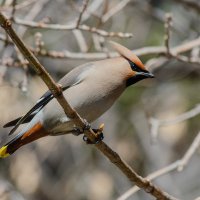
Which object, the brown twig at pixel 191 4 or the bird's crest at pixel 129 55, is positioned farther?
the brown twig at pixel 191 4

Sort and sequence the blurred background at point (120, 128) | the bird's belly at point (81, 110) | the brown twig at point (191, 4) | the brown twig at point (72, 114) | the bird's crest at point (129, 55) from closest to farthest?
the brown twig at point (72, 114) → the bird's belly at point (81, 110) → the bird's crest at point (129, 55) → the brown twig at point (191, 4) → the blurred background at point (120, 128)

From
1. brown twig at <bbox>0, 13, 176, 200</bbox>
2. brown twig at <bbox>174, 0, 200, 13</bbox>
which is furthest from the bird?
brown twig at <bbox>174, 0, 200, 13</bbox>

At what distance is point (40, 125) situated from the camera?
13.1 feet

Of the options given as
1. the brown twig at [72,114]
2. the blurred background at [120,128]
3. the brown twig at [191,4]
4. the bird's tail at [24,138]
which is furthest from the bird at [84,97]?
the blurred background at [120,128]

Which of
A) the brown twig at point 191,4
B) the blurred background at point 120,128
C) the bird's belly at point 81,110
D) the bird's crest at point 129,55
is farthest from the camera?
the blurred background at point 120,128

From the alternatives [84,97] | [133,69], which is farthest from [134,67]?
[84,97]

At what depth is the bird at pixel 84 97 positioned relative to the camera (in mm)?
3965

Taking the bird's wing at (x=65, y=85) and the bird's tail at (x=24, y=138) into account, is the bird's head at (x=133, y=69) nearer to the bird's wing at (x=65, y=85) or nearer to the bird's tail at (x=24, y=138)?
the bird's wing at (x=65, y=85)

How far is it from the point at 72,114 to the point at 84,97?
72cm

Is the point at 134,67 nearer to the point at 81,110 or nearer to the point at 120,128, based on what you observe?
the point at 81,110

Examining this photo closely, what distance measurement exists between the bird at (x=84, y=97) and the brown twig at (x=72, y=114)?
1.59 feet

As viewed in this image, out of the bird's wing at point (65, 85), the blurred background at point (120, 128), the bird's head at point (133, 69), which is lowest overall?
the blurred background at point (120, 128)

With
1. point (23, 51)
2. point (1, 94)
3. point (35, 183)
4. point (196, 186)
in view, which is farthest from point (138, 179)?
point (196, 186)

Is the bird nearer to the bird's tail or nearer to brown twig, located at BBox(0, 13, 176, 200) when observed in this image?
the bird's tail
